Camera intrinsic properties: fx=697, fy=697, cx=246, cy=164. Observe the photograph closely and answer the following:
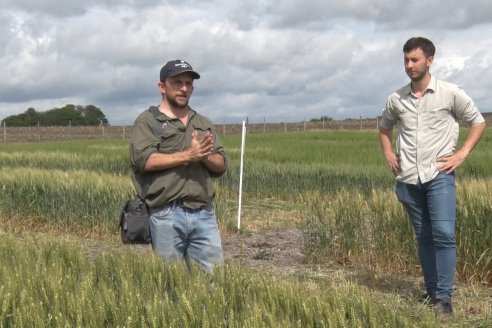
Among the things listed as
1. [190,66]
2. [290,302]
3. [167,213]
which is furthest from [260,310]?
[190,66]

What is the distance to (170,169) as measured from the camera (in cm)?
393

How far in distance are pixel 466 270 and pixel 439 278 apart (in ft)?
4.73

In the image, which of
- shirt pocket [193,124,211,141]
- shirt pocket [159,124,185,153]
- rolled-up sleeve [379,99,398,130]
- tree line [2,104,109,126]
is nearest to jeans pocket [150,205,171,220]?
shirt pocket [159,124,185,153]

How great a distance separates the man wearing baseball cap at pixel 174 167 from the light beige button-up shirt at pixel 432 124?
1.38 metres

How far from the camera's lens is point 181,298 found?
9.26ft

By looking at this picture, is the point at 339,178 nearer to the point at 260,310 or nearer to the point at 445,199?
the point at 445,199

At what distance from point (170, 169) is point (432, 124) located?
71.6 inches

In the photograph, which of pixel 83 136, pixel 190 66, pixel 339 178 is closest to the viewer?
pixel 190 66

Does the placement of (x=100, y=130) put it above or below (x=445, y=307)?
above

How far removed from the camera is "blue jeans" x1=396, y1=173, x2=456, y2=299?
179 inches

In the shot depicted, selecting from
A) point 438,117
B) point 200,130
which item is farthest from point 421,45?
point 200,130

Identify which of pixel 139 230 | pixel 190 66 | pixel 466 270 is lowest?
pixel 466 270

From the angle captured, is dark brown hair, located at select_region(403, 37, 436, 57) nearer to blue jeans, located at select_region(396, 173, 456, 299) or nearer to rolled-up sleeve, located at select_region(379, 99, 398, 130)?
rolled-up sleeve, located at select_region(379, 99, 398, 130)

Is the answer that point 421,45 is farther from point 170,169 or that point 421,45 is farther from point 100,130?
point 100,130
